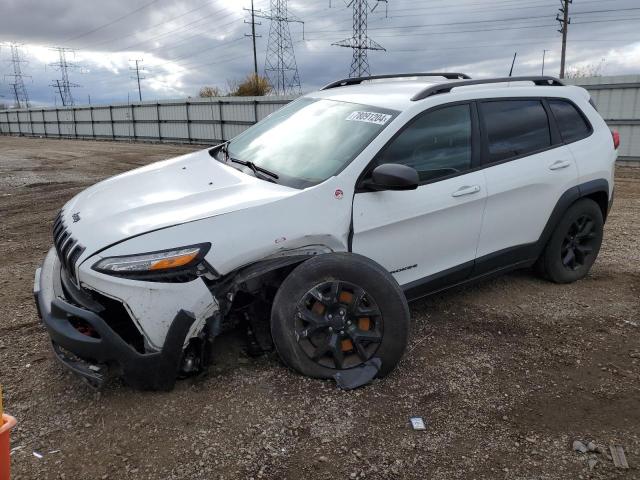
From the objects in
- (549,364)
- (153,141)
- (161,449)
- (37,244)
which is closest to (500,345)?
(549,364)

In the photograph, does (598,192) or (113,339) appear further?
(598,192)

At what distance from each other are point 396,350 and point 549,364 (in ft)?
3.63

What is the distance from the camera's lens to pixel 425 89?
143 inches

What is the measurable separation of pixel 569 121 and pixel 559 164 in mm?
503

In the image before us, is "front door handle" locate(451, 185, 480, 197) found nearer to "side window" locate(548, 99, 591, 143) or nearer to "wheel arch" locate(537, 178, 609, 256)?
"wheel arch" locate(537, 178, 609, 256)

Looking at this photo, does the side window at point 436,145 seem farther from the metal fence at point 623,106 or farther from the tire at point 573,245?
the metal fence at point 623,106

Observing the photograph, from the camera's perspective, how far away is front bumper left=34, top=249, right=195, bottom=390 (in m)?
2.61

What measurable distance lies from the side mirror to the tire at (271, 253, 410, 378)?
481 millimetres

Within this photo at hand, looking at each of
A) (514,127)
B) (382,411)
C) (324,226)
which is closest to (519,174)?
(514,127)

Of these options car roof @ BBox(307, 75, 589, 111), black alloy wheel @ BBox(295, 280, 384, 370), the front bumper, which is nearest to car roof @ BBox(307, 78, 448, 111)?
car roof @ BBox(307, 75, 589, 111)

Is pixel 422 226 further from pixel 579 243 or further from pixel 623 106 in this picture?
pixel 623 106

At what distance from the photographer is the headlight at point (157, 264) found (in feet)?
8.64

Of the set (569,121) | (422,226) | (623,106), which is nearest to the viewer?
(422,226)

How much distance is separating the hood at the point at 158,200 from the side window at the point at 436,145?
84 cm
